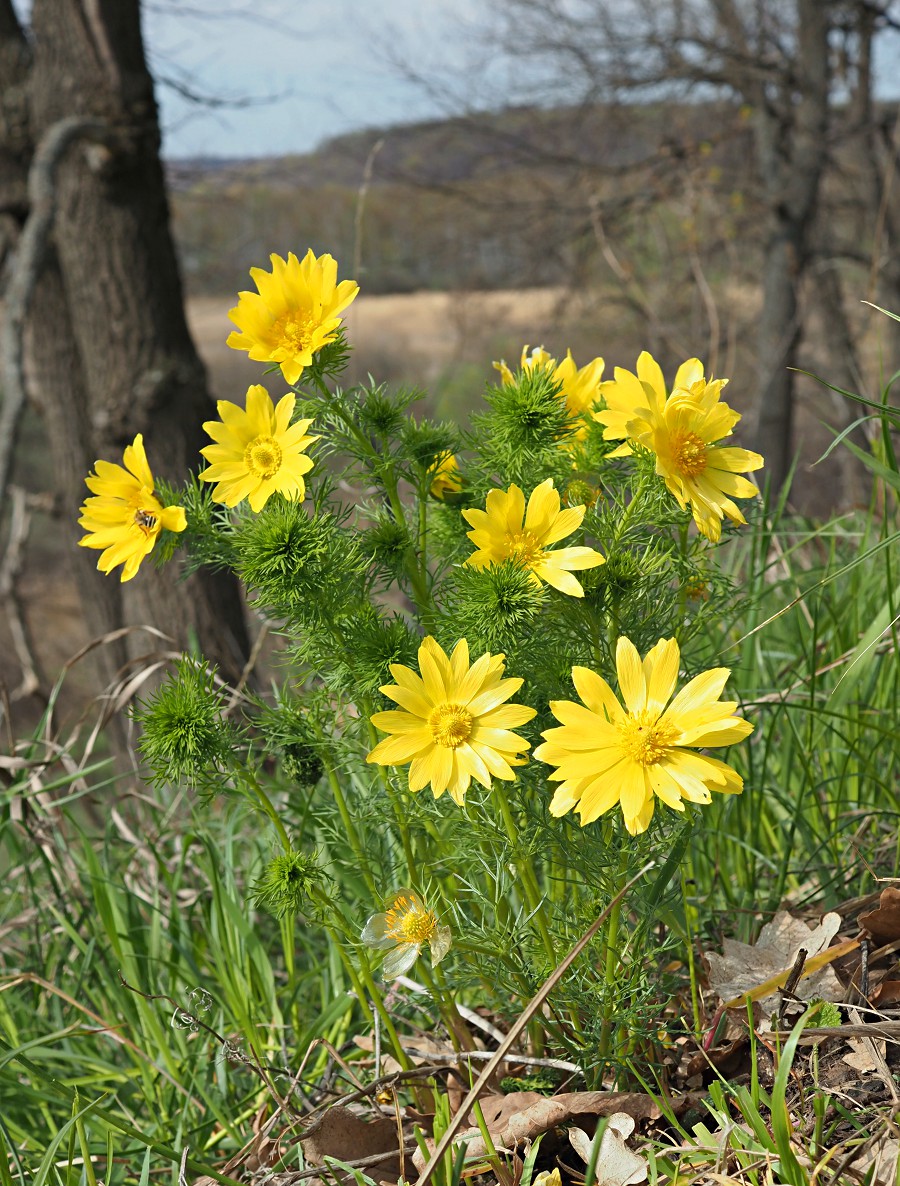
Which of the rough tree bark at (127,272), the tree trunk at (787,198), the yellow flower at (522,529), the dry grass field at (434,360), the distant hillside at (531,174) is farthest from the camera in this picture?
the dry grass field at (434,360)

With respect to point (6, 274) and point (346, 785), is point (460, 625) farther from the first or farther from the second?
point (6, 274)

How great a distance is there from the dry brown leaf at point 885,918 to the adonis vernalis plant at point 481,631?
28 centimetres

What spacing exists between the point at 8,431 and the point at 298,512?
1.43m

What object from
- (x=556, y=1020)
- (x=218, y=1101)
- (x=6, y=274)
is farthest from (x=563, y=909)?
(x=6, y=274)

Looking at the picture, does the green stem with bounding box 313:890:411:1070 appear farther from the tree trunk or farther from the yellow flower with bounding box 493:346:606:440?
the tree trunk

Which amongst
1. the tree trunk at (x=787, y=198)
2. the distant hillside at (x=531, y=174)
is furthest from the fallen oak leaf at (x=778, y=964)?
the distant hillside at (x=531, y=174)

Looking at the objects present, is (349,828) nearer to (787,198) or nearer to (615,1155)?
(615,1155)

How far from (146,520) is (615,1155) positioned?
0.89 metres

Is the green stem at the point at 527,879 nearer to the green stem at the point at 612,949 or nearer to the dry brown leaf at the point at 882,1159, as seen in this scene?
the green stem at the point at 612,949

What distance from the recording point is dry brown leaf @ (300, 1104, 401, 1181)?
4.11 feet

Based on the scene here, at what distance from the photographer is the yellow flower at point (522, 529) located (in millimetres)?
1029

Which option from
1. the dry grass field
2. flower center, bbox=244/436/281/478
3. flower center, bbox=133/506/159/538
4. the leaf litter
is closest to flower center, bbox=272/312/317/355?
flower center, bbox=244/436/281/478

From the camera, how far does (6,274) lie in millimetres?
4375

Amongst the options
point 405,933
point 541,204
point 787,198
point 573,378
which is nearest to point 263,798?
point 405,933
